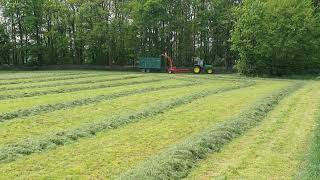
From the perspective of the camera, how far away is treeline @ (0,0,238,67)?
5375 cm

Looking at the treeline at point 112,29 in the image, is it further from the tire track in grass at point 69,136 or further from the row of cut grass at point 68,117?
the tire track in grass at point 69,136

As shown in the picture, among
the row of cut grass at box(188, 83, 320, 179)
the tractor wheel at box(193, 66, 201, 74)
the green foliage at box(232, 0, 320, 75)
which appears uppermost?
the green foliage at box(232, 0, 320, 75)

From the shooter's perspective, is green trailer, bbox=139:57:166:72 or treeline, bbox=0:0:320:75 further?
treeline, bbox=0:0:320:75

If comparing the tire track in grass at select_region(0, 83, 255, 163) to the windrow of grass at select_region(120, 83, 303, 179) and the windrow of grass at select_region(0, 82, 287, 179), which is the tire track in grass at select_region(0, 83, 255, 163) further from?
the windrow of grass at select_region(120, 83, 303, 179)

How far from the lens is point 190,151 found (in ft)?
36.2

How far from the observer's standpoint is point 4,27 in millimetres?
Answer: 54250

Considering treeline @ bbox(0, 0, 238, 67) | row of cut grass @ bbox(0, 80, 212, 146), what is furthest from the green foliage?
row of cut grass @ bbox(0, 80, 212, 146)

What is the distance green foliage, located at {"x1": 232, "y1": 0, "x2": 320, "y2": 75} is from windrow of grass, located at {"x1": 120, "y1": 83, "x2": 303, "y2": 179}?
27357 mm

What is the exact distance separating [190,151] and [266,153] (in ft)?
6.40

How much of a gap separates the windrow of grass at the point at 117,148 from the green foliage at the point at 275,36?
1035 inches

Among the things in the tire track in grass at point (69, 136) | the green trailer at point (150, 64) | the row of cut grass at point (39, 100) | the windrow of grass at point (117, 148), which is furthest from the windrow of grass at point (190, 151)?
the green trailer at point (150, 64)

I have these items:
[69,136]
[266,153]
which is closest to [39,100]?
[69,136]

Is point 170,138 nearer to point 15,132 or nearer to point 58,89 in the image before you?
point 15,132

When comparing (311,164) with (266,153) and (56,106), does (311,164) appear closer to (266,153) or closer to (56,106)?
(266,153)
